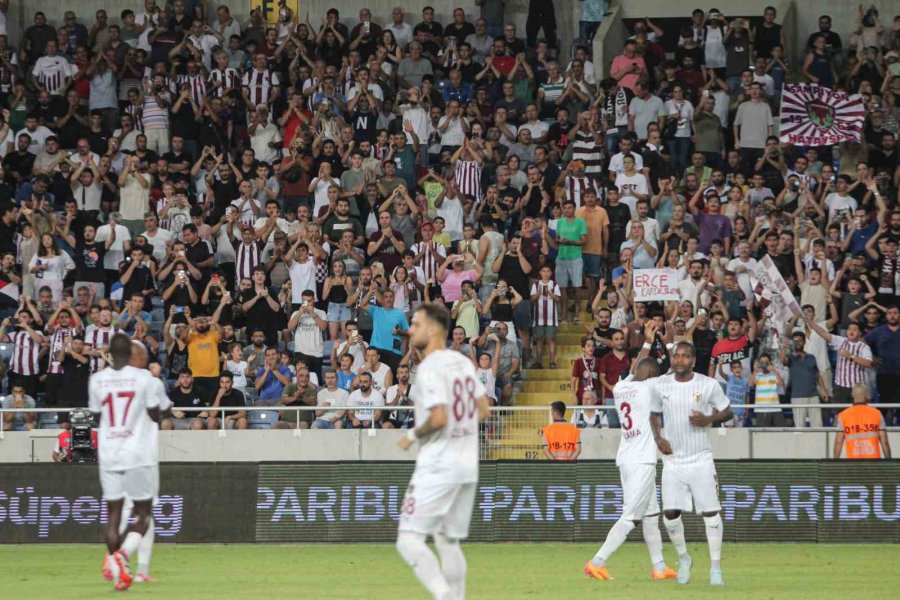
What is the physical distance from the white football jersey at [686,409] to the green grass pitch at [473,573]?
1.27 meters

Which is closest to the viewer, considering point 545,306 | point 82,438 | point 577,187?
point 82,438

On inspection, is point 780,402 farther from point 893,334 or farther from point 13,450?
point 13,450

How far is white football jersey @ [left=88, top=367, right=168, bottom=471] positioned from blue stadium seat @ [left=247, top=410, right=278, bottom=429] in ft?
31.8

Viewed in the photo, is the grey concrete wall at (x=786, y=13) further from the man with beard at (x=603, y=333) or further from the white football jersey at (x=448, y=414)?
the white football jersey at (x=448, y=414)

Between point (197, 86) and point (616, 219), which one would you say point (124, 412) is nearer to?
point (616, 219)

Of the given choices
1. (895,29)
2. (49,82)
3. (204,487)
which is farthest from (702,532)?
(49,82)

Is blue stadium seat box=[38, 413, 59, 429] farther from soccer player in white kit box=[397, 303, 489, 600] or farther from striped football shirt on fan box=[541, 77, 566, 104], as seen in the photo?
soccer player in white kit box=[397, 303, 489, 600]

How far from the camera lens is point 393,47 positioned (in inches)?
1242

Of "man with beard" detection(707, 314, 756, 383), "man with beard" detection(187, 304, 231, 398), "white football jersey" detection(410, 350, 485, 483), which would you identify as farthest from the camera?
"man with beard" detection(187, 304, 231, 398)

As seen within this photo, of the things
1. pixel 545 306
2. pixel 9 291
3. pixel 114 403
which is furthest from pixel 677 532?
pixel 9 291

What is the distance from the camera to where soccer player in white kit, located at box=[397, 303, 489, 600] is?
10.6 metres

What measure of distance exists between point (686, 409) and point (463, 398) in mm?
4979

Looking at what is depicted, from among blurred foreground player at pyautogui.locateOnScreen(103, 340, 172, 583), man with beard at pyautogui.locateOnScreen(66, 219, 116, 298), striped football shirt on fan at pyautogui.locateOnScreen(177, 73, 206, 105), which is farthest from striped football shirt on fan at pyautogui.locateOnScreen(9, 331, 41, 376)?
blurred foreground player at pyautogui.locateOnScreen(103, 340, 172, 583)

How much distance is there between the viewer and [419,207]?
27.6 meters
